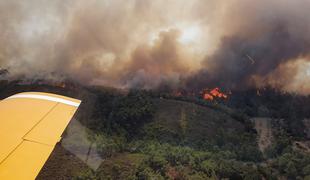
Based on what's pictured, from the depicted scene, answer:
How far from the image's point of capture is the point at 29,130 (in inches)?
261

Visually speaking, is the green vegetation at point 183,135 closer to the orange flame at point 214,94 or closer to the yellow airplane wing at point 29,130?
the orange flame at point 214,94

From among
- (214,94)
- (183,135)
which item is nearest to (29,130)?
(183,135)

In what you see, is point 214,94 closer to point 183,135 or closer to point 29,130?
point 183,135

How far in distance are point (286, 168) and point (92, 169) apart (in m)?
31.8

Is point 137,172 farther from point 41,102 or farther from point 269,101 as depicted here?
point 269,101

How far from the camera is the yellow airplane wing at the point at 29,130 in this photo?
5.28 m

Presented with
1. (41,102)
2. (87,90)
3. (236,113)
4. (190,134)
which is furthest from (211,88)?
(41,102)

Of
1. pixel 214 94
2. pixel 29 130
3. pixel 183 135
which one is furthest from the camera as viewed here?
pixel 214 94

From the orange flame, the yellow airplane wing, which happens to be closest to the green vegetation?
the orange flame

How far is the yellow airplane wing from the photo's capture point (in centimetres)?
528

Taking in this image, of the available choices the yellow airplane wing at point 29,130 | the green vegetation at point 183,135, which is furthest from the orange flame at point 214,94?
the yellow airplane wing at point 29,130

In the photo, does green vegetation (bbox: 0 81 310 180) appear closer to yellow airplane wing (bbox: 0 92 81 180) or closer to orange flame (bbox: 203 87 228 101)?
orange flame (bbox: 203 87 228 101)

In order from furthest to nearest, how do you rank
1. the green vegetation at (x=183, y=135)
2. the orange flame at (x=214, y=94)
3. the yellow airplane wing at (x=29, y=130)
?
the orange flame at (x=214, y=94), the green vegetation at (x=183, y=135), the yellow airplane wing at (x=29, y=130)

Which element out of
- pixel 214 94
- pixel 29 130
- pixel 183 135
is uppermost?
pixel 214 94
